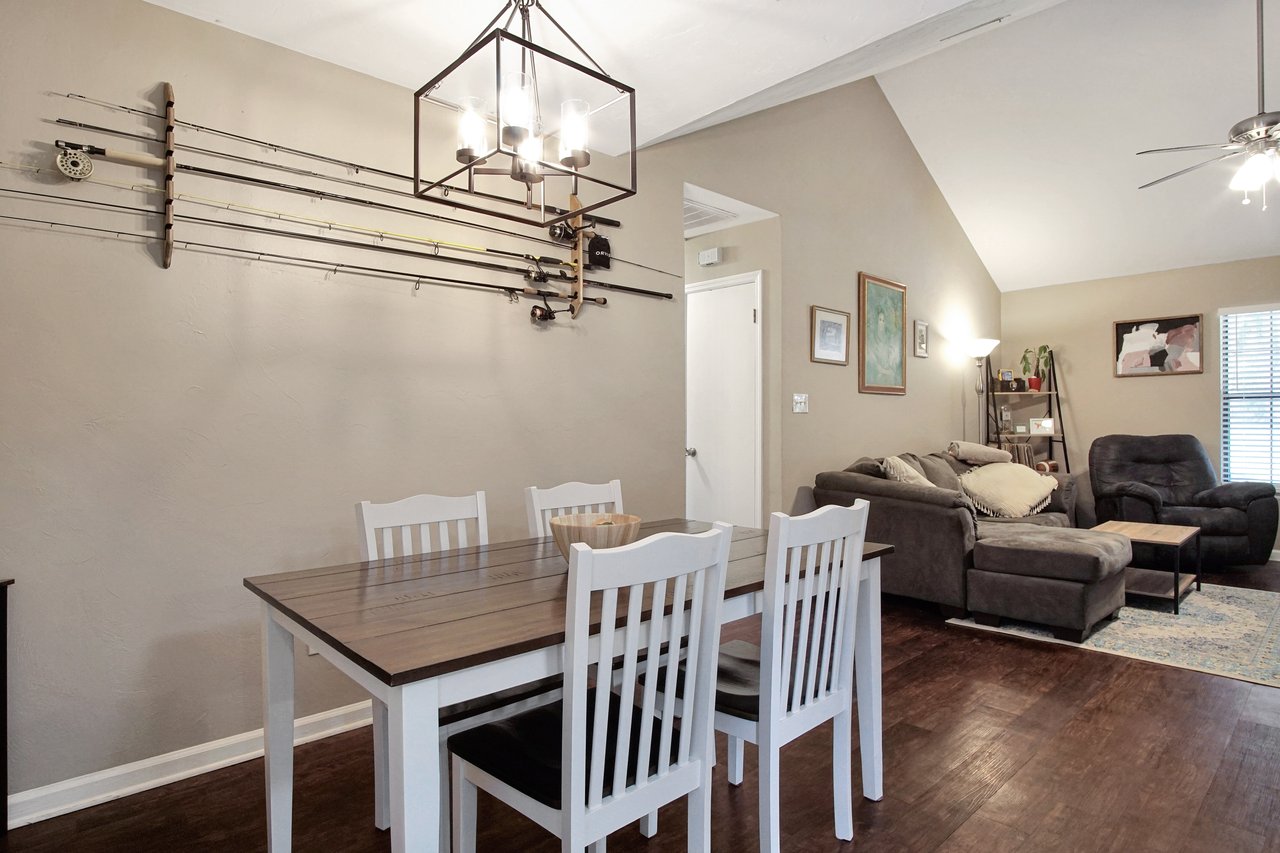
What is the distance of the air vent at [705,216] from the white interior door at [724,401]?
0.34 metres

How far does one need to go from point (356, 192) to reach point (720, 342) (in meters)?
2.57

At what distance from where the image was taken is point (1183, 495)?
512cm

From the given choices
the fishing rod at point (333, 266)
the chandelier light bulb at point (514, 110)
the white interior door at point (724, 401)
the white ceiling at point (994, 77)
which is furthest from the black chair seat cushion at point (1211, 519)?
the chandelier light bulb at point (514, 110)

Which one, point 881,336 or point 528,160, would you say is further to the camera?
point 881,336

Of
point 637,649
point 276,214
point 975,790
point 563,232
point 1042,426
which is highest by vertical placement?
point 563,232

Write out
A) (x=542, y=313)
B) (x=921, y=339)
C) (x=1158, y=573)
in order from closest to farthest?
(x=542, y=313)
(x=1158, y=573)
(x=921, y=339)

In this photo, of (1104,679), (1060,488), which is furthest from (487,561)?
(1060,488)

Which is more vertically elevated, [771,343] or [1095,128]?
[1095,128]

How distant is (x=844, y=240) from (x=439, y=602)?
4.05 m

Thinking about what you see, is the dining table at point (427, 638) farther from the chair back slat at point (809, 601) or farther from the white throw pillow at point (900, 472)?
the white throw pillow at point (900, 472)

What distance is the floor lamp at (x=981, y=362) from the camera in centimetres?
602

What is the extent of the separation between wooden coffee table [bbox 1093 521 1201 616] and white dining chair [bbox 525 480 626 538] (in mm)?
3093

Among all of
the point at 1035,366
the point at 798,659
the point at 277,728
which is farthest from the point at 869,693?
the point at 1035,366

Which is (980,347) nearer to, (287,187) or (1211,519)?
(1211,519)
